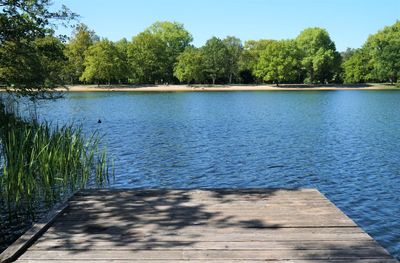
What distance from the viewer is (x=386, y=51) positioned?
90562mm

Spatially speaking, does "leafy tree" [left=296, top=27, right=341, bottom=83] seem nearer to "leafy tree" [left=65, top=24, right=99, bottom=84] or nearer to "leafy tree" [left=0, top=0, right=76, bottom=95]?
"leafy tree" [left=65, top=24, right=99, bottom=84]

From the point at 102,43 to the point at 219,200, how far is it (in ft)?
295

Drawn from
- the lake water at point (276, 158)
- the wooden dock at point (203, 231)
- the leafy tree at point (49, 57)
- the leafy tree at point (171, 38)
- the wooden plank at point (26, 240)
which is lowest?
the lake water at point (276, 158)

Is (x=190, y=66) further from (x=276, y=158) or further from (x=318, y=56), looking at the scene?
(x=276, y=158)

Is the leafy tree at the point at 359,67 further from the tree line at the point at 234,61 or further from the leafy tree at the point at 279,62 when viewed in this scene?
the leafy tree at the point at 279,62

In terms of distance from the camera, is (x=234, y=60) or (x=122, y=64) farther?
(x=234, y=60)

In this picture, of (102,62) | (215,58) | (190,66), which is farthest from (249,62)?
(102,62)

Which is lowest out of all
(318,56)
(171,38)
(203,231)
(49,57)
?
(203,231)

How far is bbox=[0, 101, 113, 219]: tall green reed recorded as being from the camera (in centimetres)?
942

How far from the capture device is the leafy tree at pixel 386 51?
90125mm

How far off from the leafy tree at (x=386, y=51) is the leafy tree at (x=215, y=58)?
35549 mm

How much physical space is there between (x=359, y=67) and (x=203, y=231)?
104 metres

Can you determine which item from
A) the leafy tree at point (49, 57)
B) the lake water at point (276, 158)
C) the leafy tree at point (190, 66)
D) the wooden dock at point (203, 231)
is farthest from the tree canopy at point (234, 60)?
the wooden dock at point (203, 231)

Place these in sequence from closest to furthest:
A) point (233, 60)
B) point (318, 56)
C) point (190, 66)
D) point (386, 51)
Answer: point (386, 51), point (190, 66), point (318, 56), point (233, 60)
